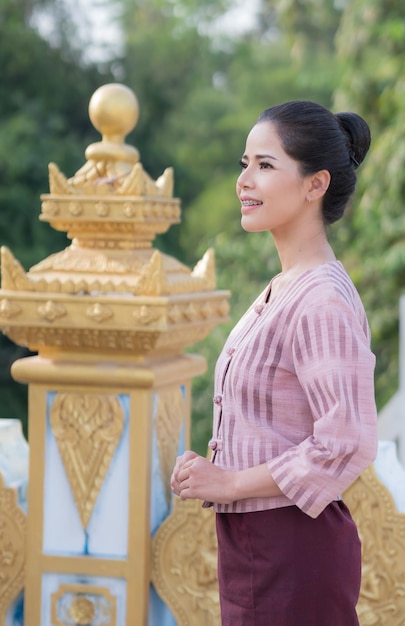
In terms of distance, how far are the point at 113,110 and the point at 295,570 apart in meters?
1.26

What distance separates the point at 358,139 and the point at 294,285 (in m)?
0.26

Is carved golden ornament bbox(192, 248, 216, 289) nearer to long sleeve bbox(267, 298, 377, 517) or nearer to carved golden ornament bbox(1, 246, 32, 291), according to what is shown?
carved golden ornament bbox(1, 246, 32, 291)

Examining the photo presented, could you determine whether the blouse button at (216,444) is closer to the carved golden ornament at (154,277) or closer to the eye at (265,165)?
the eye at (265,165)

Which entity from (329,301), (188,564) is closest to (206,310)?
(188,564)

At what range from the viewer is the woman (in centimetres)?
157

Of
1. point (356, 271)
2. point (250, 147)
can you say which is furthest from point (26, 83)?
point (250, 147)

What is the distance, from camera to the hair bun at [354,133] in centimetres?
171

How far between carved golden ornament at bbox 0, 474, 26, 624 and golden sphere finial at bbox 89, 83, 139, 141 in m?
0.84

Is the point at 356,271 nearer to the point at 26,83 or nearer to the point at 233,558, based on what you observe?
the point at 26,83

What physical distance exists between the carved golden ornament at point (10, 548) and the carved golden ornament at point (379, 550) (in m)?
0.73

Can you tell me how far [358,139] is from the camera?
172 centimetres

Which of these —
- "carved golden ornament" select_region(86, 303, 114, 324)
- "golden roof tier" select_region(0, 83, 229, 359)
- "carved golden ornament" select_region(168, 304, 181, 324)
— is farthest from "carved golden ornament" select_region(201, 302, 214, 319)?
"carved golden ornament" select_region(86, 303, 114, 324)

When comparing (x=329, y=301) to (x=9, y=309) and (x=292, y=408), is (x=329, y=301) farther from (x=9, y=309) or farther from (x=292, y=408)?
(x=9, y=309)

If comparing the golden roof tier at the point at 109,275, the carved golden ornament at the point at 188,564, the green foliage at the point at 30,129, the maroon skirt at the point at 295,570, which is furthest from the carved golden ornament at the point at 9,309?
the green foliage at the point at 30,129
